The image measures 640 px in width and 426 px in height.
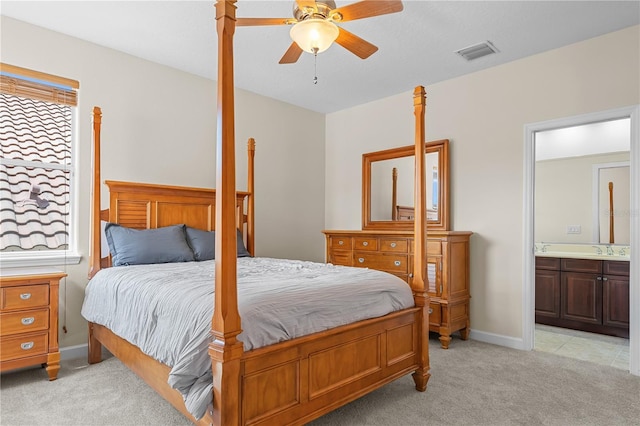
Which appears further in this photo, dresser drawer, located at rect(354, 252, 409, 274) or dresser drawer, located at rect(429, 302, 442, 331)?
dresser drawer, located at rect(354, 252, 409, 274)

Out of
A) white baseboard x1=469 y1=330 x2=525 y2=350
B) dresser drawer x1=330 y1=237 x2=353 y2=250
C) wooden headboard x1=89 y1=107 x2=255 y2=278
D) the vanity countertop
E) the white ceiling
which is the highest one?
the white ceiling

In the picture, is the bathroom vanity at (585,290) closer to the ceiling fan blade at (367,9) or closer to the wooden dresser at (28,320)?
the ceiling fan blade at (367,9)

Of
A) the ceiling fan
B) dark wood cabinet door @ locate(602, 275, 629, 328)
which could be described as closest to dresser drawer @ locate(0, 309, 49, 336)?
the ceiling fan

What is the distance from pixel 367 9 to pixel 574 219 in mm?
4132

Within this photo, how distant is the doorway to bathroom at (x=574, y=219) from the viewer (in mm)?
3598

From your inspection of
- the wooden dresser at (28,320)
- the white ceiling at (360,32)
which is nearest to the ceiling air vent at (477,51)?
the white ceiling at (360,32)

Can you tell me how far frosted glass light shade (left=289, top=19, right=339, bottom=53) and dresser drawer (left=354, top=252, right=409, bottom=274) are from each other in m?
2.38

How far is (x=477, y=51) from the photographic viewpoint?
348 centimetres

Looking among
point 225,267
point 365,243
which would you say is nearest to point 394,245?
point 365,243

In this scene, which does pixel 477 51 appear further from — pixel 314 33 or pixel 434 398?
pixel 434 398

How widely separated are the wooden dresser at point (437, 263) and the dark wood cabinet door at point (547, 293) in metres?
1.26

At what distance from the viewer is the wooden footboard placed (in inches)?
67.4

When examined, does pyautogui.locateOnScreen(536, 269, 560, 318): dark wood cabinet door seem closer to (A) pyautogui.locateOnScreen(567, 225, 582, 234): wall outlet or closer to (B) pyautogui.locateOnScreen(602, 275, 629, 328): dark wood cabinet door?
(B) pyautogui.locateOnScreen(602, 275, 629, 328): dark wood cabinet door

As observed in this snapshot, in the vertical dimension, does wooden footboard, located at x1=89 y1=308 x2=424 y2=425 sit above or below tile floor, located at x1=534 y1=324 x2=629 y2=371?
above
